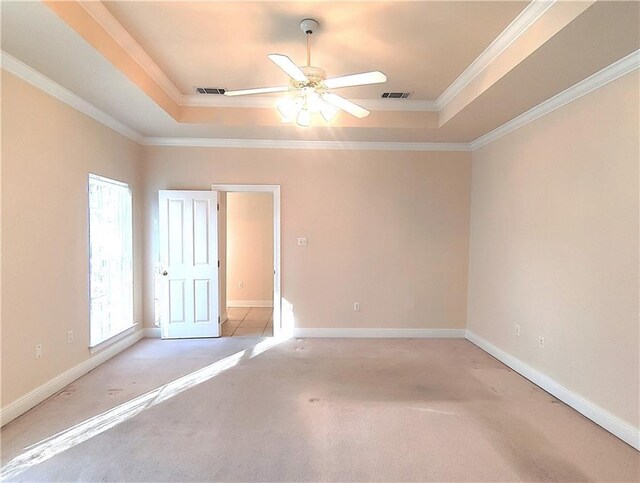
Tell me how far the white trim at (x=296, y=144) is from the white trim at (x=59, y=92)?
558 millimetres

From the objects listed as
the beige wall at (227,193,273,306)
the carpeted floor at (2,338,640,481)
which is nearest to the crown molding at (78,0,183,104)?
the carpeted floor at (2,338,640,481)

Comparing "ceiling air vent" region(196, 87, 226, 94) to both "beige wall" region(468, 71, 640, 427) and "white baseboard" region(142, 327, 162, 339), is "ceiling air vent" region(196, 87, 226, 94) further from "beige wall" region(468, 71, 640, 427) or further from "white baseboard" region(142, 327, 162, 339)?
"beige wall" region(468, 71, 640, 427)

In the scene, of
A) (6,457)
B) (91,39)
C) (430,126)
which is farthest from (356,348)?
(91,39)

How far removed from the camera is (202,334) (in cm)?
464

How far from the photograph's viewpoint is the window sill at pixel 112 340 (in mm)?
3590

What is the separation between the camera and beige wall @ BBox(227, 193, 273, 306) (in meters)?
6.76

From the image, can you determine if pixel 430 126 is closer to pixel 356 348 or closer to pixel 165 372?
pixel 356 348

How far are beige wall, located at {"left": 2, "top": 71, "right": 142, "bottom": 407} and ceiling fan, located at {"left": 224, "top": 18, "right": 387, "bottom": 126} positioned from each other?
1636 mm

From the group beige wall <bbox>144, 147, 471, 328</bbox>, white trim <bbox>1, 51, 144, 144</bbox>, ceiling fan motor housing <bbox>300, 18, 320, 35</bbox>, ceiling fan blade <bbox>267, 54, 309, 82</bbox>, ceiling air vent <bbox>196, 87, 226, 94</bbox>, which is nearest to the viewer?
ceiling fan blade <bbox>267, 54, 309, 82</bbox>

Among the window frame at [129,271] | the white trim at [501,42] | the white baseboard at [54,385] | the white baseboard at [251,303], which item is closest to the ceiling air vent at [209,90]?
the window frame at [129,271]

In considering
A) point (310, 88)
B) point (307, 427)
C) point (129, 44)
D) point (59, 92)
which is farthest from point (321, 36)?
point (307, 427)

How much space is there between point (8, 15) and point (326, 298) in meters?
3.98

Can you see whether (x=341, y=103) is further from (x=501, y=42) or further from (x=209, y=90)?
(x=209, y=90)

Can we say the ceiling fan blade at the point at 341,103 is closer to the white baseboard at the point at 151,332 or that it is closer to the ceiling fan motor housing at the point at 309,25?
the ceiling fan motor housing at the point at 309,25
